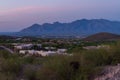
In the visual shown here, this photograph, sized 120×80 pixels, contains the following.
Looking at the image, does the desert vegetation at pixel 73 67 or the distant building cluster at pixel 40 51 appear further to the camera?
the distant building cluster at pixel 40 51

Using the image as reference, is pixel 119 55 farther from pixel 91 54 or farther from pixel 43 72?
pixel 43 72

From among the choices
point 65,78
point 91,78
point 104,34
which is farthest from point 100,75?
point 104,34

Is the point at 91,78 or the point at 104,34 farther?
the point at 104,34

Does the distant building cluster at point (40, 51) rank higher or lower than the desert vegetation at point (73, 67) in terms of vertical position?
lower

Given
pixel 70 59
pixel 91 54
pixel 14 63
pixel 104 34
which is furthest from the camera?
pixel 104 34

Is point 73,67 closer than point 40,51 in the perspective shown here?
Yes

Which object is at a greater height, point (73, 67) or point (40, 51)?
point (73, 67)

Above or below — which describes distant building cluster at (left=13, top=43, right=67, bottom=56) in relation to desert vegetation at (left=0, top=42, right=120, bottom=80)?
below

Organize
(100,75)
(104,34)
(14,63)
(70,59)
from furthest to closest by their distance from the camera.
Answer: (104,34) → (14,63) → (70,59) → (100,75)

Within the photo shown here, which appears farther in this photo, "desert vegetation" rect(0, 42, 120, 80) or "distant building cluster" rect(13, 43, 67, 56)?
"distant building cluster" rect(13, 43, 67, 56)
